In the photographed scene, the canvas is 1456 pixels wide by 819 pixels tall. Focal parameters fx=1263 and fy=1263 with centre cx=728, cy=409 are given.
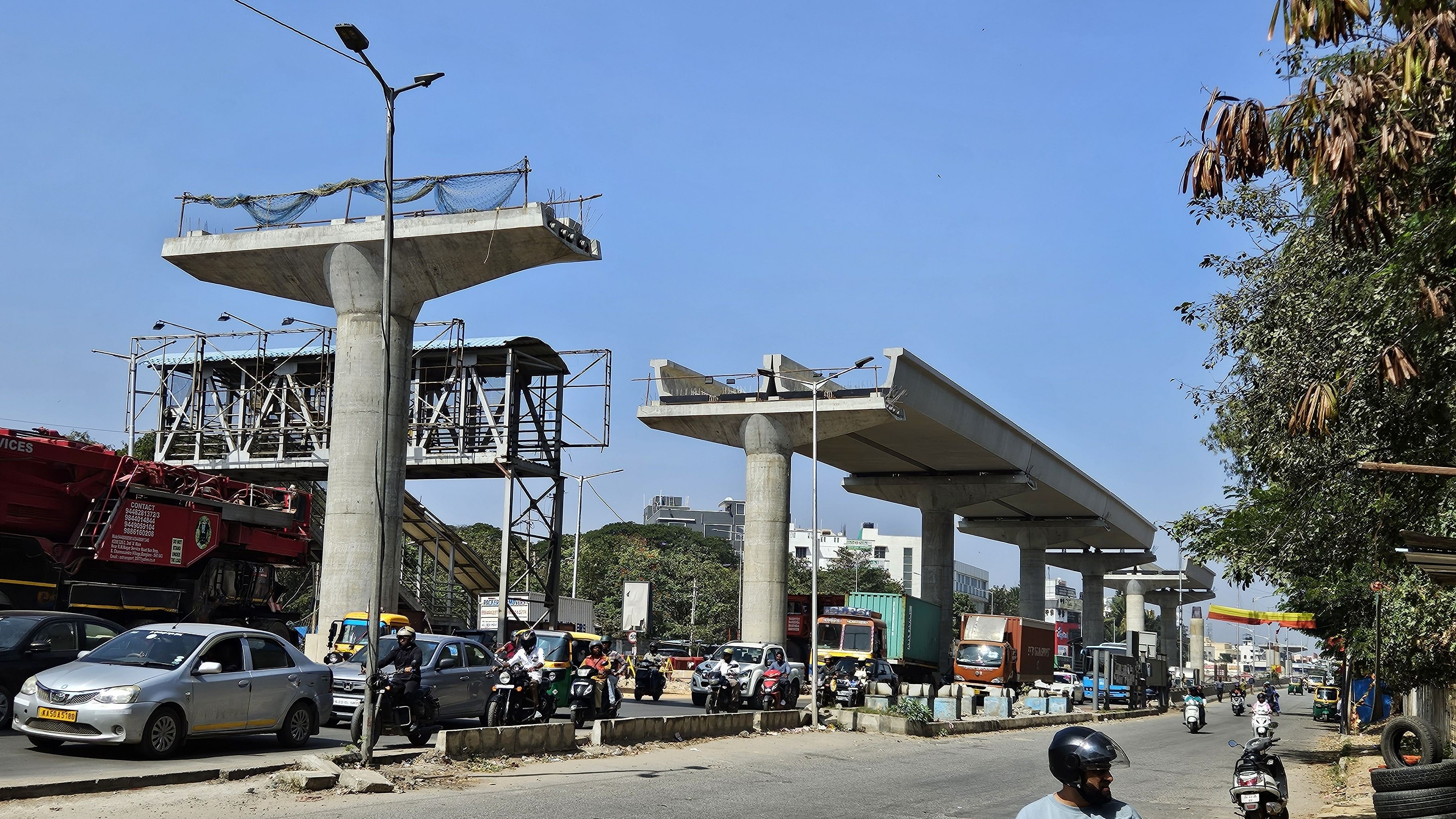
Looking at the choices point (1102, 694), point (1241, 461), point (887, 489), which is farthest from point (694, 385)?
point (1241, 461)

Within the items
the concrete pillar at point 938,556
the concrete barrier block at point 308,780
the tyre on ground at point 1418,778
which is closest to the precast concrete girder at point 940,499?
the concrete pillar at point 938,556

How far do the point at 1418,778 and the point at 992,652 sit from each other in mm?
35598

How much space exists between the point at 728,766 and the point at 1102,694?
38138mm

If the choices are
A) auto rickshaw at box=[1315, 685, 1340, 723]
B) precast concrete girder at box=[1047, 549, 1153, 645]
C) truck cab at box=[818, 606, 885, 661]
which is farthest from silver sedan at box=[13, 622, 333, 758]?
precast concrete girder at box=[1047, 549, 1153, 645]

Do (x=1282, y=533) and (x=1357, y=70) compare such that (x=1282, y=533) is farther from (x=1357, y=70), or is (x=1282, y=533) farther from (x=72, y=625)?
(x=72, y=625)

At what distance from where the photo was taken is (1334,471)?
1536cm

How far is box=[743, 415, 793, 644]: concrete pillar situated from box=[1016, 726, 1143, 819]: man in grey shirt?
1491 inches

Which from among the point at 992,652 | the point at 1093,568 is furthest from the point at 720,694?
the point at 1093,568

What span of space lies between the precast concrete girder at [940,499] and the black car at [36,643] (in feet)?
145

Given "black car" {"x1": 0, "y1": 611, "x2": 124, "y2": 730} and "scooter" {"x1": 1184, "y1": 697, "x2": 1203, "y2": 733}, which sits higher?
"black car" {"x1": 0, "y1": 611, "x2": 124, "y2": 730}

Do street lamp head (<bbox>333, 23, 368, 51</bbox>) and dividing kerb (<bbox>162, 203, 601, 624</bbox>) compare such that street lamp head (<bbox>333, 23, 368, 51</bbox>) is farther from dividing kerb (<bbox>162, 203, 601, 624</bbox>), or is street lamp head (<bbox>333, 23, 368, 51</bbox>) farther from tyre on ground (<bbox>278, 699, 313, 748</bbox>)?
dividing kerb (<bbox>162, 203, 601, 624</bbox>)

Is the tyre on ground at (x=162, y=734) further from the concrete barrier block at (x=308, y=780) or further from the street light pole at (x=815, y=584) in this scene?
the street light pole at (x=815, y=584)

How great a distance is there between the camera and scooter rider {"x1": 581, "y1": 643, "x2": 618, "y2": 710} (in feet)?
69.4

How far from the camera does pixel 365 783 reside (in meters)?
12.5
